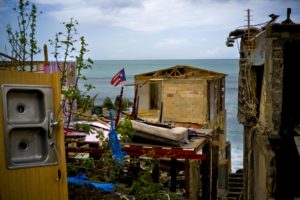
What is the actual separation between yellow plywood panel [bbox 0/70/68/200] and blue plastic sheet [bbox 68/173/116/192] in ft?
7.99

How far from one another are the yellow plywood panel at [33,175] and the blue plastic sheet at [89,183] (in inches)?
95.8

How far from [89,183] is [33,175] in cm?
298

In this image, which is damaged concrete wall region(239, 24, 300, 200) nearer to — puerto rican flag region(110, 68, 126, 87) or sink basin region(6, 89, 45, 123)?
sink basin region(6, 89, 45, 123)

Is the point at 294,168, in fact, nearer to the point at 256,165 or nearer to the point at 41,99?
the point at 256,165

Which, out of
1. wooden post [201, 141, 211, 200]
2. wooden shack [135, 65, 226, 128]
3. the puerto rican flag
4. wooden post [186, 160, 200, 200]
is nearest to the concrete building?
wooden post [201, 141, 211, 200]

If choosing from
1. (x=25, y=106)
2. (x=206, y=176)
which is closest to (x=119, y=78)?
(x=206, y=176)

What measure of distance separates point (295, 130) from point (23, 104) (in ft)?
19.9

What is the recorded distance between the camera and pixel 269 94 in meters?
8.16

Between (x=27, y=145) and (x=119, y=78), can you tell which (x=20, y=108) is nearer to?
(x=27, y=145)

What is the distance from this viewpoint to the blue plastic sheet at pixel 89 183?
634 centimetres

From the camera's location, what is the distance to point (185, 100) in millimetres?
22781

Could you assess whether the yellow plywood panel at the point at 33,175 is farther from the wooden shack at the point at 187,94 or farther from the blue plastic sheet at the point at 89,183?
the wooden shack at the point at 187,94

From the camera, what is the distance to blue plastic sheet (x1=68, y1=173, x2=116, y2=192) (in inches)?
250

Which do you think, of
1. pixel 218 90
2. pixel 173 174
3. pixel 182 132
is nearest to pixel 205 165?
pixel 173 174
